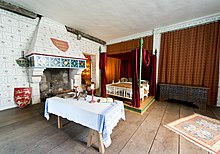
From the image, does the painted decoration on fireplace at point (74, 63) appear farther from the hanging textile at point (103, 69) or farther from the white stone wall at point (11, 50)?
the white stone wall at point (11, 50)

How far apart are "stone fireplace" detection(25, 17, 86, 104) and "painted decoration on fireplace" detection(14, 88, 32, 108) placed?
0.58 feet

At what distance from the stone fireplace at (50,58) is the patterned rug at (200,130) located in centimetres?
363

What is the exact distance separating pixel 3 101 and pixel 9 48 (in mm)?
1582

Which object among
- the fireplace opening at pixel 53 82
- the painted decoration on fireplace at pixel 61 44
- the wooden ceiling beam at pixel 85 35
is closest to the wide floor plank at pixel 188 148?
the painted decoration on fireplace at pixel 61 44

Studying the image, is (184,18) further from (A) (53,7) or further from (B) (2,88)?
(B) (2,88)

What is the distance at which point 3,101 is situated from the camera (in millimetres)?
2768

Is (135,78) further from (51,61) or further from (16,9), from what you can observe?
(16,9)

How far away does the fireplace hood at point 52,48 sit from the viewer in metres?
2.86

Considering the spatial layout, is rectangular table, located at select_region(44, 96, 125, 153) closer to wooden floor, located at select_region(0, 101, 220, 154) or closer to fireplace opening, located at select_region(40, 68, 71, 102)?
wooden floor, located at select_region(0, 101, 220, 154)

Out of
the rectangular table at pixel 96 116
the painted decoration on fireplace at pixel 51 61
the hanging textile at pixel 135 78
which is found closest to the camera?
the rectangular table at pixel 96 116

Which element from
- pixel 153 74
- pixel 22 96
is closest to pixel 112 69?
pixel 153 74

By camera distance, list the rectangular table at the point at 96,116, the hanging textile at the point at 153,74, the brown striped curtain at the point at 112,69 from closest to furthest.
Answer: the rectangular table at the point at 96,116 < the hanging textile at the point at 153,74 < the brown striped curtain at the point at 112,69

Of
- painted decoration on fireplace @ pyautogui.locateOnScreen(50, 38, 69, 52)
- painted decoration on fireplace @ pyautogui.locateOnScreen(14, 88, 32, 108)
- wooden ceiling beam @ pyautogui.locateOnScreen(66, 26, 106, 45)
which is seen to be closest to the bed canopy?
wooden ceiling beam @ pyautogui.locateOnScreen(66, 26, 106, 45)

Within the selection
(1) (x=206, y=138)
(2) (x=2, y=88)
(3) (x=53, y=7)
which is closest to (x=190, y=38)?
(1) (x=206, y=138)
